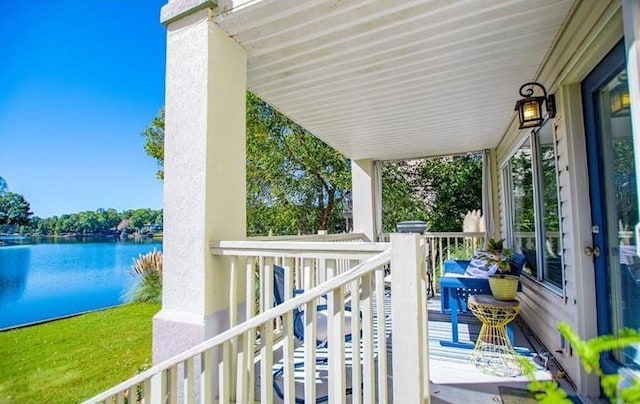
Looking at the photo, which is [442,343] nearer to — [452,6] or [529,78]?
[529,78]

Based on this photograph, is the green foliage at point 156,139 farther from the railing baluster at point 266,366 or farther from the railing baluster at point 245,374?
the railing baluster at point 266,366

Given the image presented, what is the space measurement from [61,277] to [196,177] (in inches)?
321

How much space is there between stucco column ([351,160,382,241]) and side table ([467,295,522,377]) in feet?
10.7

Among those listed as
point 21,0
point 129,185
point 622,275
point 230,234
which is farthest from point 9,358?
point 129,185

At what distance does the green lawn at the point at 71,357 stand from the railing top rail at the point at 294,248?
106 inches

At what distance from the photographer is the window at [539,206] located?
9.26ft

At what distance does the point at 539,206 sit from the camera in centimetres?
325

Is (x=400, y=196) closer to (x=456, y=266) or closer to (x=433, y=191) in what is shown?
(x=433, y=191)

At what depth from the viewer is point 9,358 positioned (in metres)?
4.50

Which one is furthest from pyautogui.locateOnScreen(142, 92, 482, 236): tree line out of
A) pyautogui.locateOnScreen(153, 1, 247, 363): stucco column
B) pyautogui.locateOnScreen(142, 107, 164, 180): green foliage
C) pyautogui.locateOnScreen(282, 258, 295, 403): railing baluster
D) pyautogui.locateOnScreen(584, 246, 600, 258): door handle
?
pyautogui.locateOnScreen(282, 258, 295, 403): railing baluster

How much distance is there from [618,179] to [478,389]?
5.80ft

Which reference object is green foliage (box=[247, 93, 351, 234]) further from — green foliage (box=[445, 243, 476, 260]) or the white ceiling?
the white ceiling

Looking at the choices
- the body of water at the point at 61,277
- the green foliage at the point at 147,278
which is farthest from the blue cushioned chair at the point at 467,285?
the body of water at the point at 61,277

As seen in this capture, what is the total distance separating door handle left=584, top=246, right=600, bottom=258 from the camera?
2.12m
